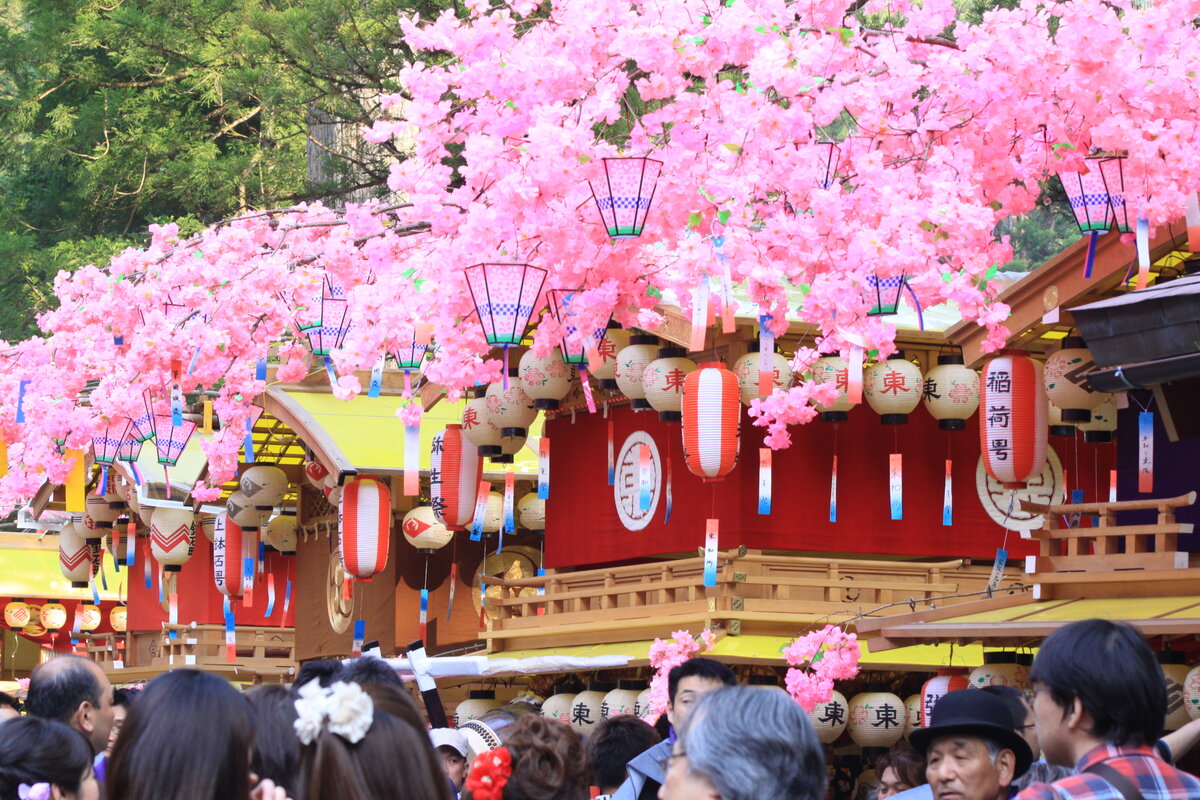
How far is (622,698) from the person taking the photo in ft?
42.9

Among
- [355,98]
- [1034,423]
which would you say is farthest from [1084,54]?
[355,98]

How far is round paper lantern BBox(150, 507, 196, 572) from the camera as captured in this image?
19359mm

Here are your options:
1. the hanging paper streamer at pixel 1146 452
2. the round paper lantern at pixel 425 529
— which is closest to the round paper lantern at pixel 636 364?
the round paper lantern at pixel 425 529

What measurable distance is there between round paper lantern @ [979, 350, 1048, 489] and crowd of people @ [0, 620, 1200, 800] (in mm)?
6336

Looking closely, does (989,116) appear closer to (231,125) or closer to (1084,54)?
(1084,54)

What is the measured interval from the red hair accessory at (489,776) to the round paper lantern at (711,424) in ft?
22.7

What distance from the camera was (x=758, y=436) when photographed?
13570mm

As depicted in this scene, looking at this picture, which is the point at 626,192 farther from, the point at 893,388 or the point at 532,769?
the point at 893,388

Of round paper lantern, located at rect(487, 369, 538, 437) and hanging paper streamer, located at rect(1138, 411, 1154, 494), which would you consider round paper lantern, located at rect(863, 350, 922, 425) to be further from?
round paper lantern, located at rect(487, 369, 538, 437)

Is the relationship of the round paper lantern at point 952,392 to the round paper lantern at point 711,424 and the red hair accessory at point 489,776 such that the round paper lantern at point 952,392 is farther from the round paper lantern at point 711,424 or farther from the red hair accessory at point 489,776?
the red hair accessory at point 489,776

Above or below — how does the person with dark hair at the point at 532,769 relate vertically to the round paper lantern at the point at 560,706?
above

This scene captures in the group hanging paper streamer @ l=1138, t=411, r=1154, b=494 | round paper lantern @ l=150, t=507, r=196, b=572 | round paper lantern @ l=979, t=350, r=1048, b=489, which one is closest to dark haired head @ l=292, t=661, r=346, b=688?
hanging paper streamer @ l=1138, t=411, r=1154, b=494

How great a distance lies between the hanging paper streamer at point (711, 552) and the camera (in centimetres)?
1207

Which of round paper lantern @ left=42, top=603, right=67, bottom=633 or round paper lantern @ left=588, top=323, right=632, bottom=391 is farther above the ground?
round paper lantern @ left=588, top=323, right=632, bottom=391
